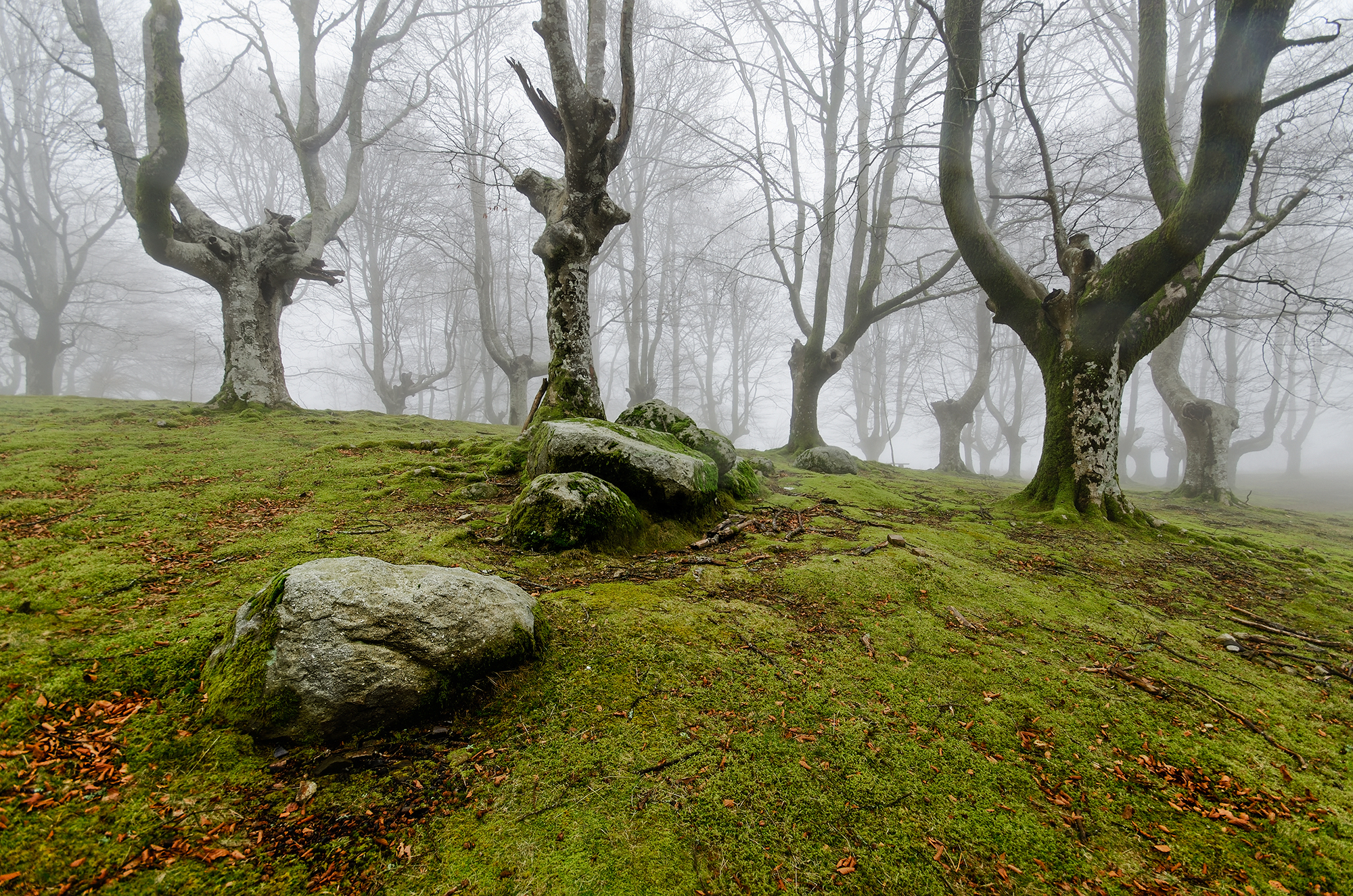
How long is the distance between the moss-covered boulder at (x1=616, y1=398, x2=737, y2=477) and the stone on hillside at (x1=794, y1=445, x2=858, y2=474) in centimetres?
381

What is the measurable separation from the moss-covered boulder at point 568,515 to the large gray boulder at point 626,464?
28 cm

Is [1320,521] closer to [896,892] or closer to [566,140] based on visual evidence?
[896,892]

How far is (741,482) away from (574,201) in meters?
4.12

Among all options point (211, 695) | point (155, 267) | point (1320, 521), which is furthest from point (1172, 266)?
point (155, 267)

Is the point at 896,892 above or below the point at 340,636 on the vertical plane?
below

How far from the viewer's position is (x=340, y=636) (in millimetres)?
1793

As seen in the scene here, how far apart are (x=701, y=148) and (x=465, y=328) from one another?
39.5 feet

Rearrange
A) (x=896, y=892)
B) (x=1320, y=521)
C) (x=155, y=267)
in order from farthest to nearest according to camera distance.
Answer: (x=155, y=267)
(x=1320, y=521)
(x=896, y=892)

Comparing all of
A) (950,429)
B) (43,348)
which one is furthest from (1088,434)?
Answer: (43,348)

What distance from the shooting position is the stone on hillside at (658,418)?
18.7 feet

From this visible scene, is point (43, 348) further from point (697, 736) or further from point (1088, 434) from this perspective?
point (1088, 434)

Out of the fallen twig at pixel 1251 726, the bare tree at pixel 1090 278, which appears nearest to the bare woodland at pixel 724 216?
the bare tree at pixel 1090 278

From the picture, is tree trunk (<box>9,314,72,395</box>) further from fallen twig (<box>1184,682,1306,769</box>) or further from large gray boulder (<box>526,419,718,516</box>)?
fallen twig (<box>1184,682,1306,769</box>)

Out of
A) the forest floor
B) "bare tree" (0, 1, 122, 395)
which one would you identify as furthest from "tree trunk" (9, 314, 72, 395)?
the forest floor
